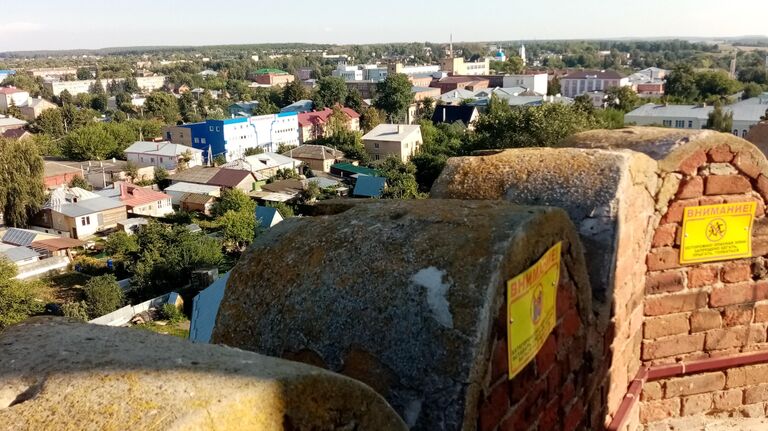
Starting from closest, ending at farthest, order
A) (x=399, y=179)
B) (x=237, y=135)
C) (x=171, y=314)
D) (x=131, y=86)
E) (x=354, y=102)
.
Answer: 1. (x=171, y=314)
2. (x=399, y=179)
3. (x=237, y=135)
4. (x=354, y=102)
5. (x=131, y=86)

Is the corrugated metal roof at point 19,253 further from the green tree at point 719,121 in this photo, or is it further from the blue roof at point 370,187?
the green tree at point 719,121

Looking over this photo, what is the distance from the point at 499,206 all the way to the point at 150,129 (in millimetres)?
46080

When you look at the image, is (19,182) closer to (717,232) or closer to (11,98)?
(717,232)

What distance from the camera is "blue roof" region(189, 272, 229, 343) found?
7.87m

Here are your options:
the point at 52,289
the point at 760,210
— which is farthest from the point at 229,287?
the point at 52,289

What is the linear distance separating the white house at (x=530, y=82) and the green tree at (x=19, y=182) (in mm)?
48985

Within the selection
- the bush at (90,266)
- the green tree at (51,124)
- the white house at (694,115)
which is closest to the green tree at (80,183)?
the bush at (90,266)

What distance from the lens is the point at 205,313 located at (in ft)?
28.2

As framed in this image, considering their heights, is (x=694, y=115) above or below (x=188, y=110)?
above

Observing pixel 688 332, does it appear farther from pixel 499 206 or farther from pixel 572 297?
pixel 499 206

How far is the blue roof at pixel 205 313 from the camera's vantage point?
7.87 metres

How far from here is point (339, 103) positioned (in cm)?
5003

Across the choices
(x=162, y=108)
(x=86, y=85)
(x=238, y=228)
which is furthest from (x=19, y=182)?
(x=86, y=85)

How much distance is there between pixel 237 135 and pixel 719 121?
27418 mm
